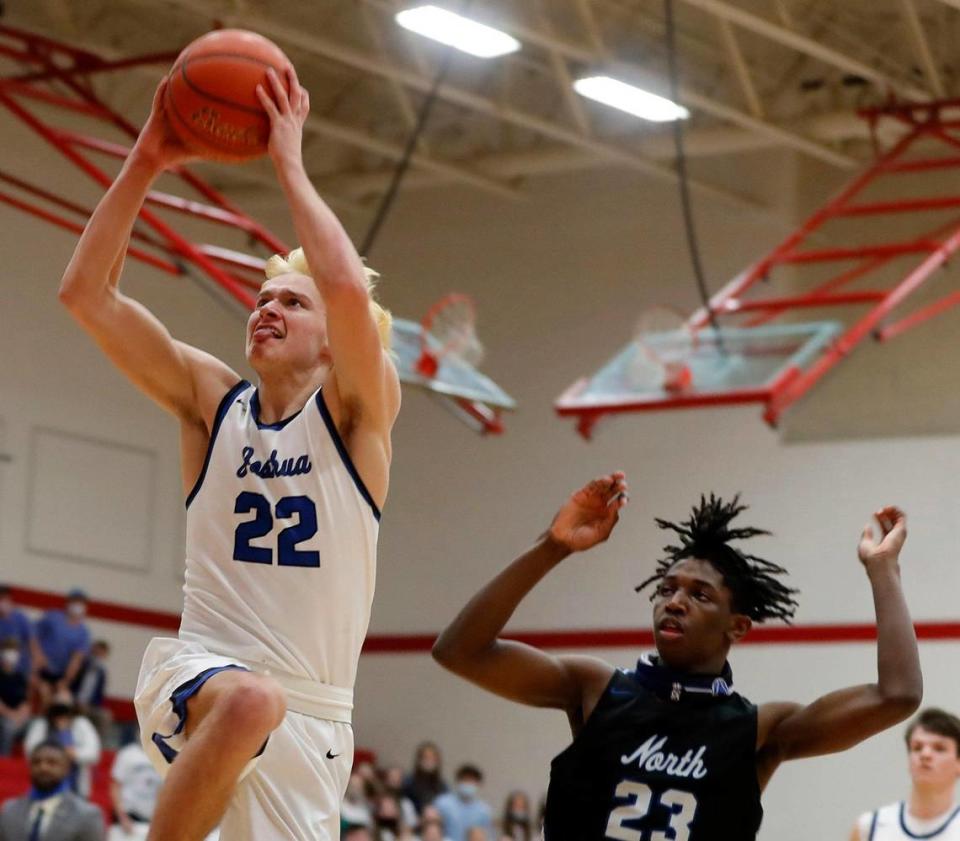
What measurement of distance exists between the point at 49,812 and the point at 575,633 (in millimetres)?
10285

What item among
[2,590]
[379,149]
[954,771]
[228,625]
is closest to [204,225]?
A: [379,149]

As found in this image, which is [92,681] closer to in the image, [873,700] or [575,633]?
[575,633]

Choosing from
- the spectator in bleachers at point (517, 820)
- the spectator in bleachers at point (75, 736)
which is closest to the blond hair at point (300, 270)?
the spectator in bleachers at point (75, 736)

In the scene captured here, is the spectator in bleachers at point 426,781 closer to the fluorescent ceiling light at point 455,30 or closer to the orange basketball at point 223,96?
the fluorescent ceiling light at point 455,30

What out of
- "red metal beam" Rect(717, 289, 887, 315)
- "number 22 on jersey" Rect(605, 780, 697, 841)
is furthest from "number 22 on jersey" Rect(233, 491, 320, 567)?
"red metal beam" Rect(717, 289, 887, 315)

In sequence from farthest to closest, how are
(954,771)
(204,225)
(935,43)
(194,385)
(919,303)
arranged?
(204,225) → (919,303) → (935,43) → (954,771) → (194,385)

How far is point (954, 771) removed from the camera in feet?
24.0

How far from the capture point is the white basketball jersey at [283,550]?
479 centimetres

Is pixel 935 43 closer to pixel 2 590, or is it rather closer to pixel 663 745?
pixel 2 590

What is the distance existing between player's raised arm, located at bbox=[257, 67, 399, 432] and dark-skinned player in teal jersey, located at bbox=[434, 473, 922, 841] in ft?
1.98

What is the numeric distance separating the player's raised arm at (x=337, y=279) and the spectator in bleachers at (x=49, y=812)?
20.3ft

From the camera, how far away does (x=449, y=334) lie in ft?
47.3

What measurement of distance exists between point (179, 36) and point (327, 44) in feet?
8.64

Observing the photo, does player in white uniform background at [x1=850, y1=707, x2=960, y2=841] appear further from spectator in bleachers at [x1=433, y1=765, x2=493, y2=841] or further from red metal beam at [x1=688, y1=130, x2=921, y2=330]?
spectator in bleachers at [x1=433, y1=765, x2=493, y2=841]
